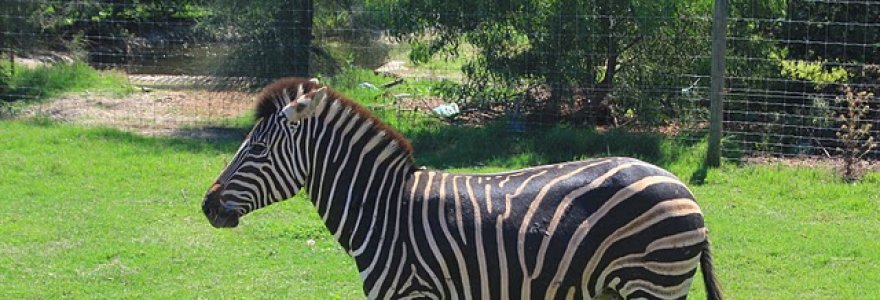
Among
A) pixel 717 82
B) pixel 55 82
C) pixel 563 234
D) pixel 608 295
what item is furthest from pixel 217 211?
pixel 55 82

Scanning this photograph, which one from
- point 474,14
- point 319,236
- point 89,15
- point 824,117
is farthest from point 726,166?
point 89,15

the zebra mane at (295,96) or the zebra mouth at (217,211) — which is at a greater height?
the zebra mane at (295,96)

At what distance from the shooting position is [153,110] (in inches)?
557

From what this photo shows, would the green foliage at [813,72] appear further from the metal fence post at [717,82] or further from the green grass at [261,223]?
the green grass at [261,223]

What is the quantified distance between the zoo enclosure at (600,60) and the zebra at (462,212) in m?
5.98

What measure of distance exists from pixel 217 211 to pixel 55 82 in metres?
10.6

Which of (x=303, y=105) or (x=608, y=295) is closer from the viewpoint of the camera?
(x=608, y=295)

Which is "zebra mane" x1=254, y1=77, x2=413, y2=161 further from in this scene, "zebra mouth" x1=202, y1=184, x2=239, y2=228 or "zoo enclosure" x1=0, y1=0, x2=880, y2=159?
"zoo enclosure" x1=0, y1=0, x2=880, y2=159

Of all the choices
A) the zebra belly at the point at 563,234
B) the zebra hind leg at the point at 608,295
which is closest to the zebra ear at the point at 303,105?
the zebra belly at the point at 563,234

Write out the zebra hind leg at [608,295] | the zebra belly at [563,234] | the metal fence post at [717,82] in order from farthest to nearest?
the metal fence post at [717,82] < the zebra hind leg at [608,295] < the zebra belly at [563,234]

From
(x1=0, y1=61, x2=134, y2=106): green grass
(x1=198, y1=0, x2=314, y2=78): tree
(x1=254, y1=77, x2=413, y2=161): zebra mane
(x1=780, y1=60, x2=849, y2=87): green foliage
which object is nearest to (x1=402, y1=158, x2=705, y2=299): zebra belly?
(x1=254, y1=77, x2=413, y2=161): zebra mane

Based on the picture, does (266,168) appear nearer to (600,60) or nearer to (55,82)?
(600,60)

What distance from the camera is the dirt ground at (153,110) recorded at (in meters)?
13.2

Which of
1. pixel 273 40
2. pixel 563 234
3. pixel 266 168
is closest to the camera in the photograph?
pixel 563 234
